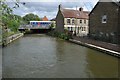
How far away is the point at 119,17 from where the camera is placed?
26.0 metres

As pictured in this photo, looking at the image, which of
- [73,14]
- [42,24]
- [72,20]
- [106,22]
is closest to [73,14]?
[73,14]

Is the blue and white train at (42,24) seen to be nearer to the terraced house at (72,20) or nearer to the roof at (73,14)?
the terraced house at (72,20)

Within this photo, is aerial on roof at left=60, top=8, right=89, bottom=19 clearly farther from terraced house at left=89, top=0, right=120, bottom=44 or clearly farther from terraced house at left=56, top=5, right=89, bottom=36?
terraced house at left=89, top=0, right=120, bottom=44

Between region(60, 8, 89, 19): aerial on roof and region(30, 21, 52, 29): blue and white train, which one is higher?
region(60, 8, 89, 19): aerial on roof

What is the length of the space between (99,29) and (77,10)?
97.6 feet

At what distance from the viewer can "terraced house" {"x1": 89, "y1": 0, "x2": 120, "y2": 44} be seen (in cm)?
2656

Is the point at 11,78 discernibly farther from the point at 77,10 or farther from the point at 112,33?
the point at 77,10

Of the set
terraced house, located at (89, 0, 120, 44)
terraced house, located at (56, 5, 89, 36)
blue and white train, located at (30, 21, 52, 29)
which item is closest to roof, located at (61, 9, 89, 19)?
terraced house, located at (56, 5, 89, 36)

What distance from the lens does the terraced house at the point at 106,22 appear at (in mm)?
26558

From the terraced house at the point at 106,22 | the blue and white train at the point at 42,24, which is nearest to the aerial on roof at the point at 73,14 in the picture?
the blue and white train at the point at 42,24

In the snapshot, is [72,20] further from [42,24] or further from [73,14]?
[42,24]

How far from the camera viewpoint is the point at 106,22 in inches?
1156

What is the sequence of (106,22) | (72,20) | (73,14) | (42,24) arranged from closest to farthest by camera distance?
(106,22)
(72,20)
(73,14)
(42,24)

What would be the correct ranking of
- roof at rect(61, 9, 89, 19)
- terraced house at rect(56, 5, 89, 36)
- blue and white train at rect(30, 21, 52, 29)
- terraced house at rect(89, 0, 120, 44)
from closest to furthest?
terraced house at rect(89, 0, 120, 44)
terraced house at rect(56, 5, 89, 36)
roof at rect(61, 9, 89, 19)
blue and white train at rect(30, 21, 52, 29)
